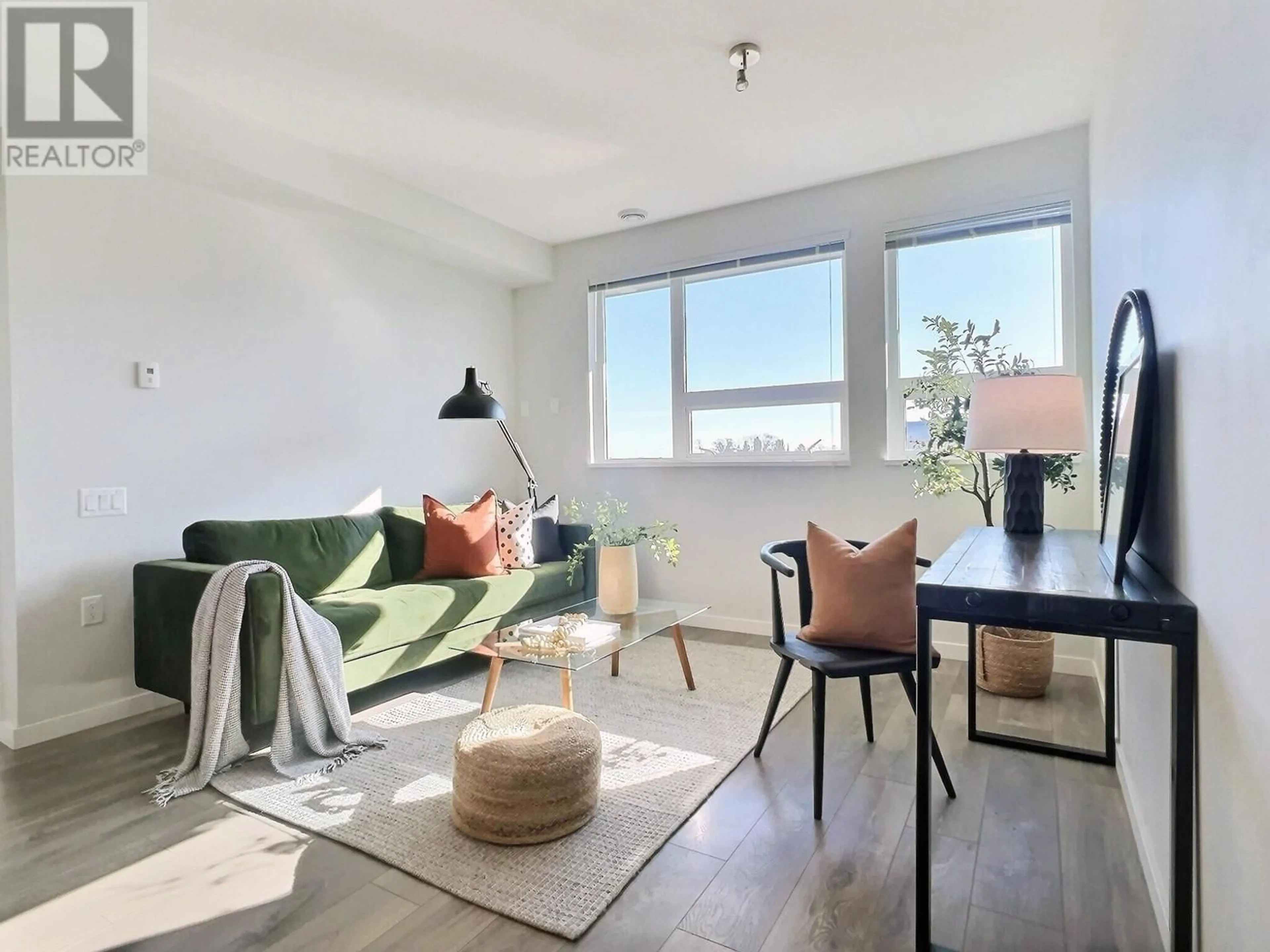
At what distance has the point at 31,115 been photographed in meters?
2.48

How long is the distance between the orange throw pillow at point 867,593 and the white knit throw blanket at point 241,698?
5.51ft

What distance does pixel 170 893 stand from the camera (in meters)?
1.61

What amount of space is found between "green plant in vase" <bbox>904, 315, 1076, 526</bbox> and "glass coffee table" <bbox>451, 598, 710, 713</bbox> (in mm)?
1306

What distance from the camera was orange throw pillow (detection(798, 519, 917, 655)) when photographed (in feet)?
6.63

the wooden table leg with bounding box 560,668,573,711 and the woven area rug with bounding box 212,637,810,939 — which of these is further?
the wooden table leg with bounding box 560,668,573,711

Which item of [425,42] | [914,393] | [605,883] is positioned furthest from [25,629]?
[914,393]

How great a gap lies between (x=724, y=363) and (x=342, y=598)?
257 centimetres

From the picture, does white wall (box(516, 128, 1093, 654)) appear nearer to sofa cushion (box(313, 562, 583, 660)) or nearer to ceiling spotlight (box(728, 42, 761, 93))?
sofa cushion (box(313, 562, 583, 660))

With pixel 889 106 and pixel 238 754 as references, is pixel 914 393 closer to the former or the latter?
pixel 889 106

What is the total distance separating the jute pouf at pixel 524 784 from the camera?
5.84ft

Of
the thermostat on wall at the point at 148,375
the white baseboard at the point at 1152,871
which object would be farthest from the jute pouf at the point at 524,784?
the thermostat on wall at the point at 148,375

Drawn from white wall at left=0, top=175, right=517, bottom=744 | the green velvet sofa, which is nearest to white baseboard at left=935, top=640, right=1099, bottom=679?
the green velvet sofa

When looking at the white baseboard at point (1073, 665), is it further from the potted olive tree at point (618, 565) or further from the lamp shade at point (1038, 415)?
the potted olive tree at point (618, 565)

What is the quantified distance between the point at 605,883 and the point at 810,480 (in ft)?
8.76
